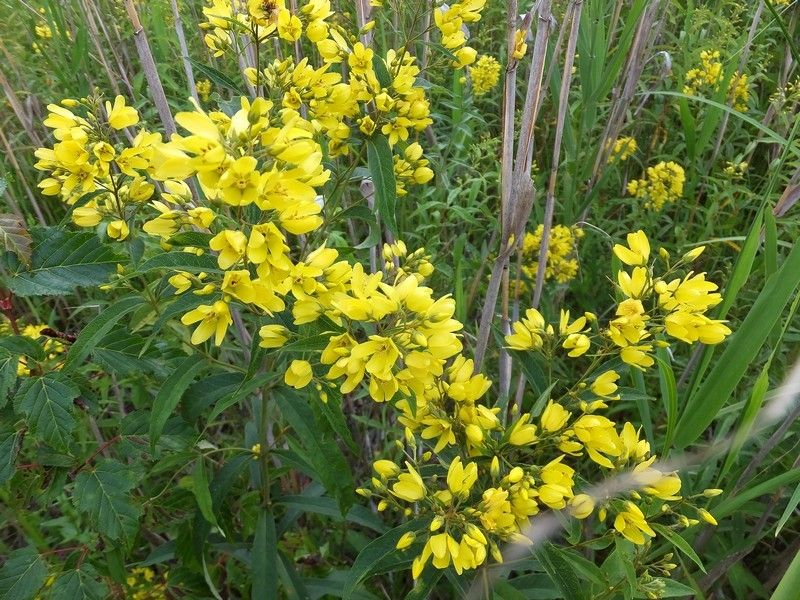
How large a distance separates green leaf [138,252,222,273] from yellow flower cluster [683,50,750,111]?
239 centimetres

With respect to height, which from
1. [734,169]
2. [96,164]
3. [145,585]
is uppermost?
[96,164]

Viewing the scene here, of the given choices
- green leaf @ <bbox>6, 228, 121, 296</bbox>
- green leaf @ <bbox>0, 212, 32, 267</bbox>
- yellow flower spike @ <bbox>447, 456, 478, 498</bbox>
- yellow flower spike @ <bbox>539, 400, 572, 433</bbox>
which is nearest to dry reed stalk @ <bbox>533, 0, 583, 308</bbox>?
yellow flower spike @ <bbox>539, 400, 572, 433</bbox>

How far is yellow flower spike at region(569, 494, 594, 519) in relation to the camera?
1141 mm

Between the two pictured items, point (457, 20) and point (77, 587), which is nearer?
point (77, 587)

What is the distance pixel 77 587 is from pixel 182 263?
2.69 feet

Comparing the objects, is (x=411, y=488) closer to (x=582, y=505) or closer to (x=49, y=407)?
(x=582, y=505)

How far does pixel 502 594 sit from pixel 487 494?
38cm

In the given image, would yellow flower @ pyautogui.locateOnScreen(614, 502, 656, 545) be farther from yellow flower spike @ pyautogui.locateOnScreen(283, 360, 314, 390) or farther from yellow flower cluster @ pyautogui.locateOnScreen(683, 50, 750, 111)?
yellow flower cluster @ pyautogui.locateOnScreen(683, 50, 750, 111)

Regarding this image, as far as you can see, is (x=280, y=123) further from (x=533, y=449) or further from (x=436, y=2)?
(x=533, y=449)

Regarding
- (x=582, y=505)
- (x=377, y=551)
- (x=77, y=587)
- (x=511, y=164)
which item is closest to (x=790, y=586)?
(x=582, y=505)

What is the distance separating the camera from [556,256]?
2533 millimetres

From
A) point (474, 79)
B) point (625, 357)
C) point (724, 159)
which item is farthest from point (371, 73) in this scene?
point (724, 159)

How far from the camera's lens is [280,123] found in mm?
1183

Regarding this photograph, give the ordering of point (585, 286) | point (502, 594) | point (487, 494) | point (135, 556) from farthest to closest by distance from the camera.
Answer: point (585, 286), point (135, 556), point (502, 594), point (487, 494)
